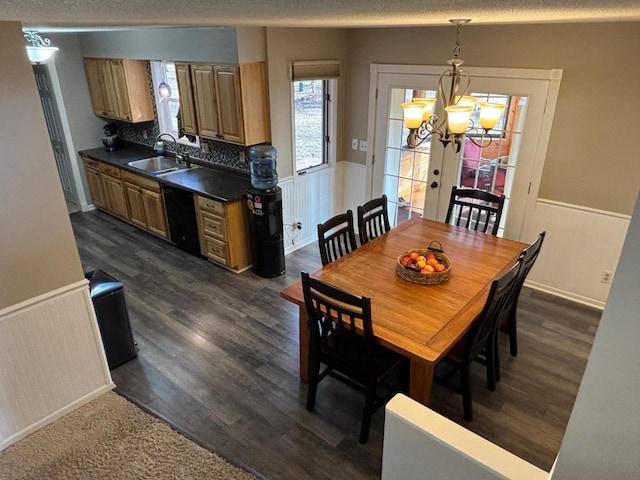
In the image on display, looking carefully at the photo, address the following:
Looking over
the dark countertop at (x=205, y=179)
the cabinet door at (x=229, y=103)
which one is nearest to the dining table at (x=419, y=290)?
the dark countertop at (x=205, y=179)

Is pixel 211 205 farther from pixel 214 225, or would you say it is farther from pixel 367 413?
pixel 367 413

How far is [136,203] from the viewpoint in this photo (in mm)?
5387

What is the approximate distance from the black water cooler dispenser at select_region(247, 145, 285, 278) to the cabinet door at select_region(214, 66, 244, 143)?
0.84 ft

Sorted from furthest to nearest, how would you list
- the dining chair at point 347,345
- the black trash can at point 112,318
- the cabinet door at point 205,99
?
the cabinet door at point 205,99 < the black trash can at point 112,318 < the dining chair at point 347,345

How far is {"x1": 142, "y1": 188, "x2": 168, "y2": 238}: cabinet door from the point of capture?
504 centimetres

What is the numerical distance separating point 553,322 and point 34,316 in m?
3.91

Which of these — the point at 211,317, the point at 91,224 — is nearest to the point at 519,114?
the point at 211,317

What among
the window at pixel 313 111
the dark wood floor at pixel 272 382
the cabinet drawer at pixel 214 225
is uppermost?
the window at pixel 313 111

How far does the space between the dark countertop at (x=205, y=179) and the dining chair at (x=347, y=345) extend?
2038 mm

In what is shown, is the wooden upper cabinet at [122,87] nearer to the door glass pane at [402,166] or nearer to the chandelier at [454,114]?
the door glass pane at [402,166]

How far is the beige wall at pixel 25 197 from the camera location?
2.20 metres

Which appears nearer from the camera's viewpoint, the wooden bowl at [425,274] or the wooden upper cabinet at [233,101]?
the wooden bowl at [425,274]

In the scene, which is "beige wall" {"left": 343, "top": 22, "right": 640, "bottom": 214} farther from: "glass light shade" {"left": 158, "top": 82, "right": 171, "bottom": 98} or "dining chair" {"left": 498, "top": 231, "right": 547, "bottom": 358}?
"glass light shade" {"left": 158, "top": 82, "right": 171, "bottom": 98}

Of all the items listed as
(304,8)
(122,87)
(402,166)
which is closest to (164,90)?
(122,87)
